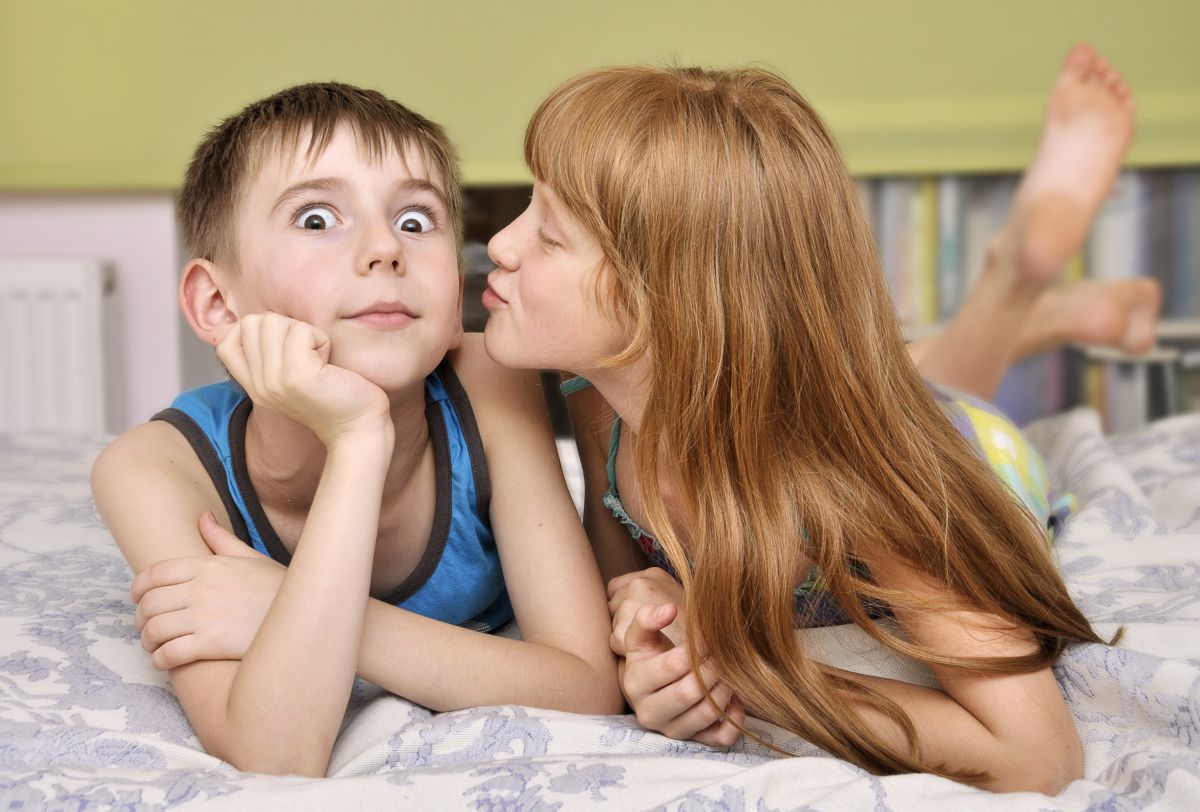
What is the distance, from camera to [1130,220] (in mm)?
2393

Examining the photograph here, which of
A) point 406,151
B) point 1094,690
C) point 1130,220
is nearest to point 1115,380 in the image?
point 1130,220

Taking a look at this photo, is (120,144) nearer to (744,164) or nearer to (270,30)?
(270,30)

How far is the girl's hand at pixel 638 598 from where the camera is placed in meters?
0.89

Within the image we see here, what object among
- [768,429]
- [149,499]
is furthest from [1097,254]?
[149,499]

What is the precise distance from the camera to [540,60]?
7.30ft

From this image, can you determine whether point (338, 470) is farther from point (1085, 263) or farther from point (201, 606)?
point (1085, 263)

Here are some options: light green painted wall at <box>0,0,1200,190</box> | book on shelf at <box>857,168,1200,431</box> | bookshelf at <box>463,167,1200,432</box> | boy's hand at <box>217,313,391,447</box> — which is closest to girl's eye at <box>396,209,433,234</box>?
boy's hand at <box>217,313,391,447</box>

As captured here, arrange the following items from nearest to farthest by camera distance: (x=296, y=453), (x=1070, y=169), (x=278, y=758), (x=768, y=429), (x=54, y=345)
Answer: (x=278, y=758)
(x=768, y=429)
(x=296, y=453)
(x=1070, y=169)
(x=54, y=345)

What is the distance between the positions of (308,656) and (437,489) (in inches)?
10.7

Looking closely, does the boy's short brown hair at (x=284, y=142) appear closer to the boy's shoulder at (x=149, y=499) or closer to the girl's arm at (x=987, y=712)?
the boy's shoulder at (x=149, y=499)

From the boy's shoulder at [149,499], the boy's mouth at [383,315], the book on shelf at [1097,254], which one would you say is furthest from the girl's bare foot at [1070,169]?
the boy's shoulder at [149,499]

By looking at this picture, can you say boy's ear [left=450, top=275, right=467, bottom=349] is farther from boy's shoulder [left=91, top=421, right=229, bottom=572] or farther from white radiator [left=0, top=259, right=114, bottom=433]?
white radiator [left=0, top=259, right=114, bottom=433]

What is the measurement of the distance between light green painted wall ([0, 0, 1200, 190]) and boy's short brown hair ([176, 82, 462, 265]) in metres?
1.25

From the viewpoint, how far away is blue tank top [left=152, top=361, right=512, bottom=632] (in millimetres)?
961
